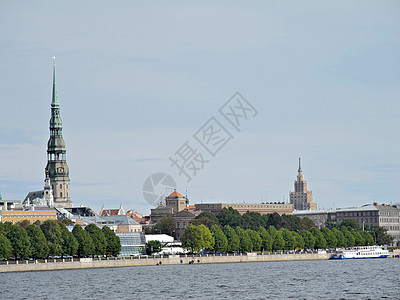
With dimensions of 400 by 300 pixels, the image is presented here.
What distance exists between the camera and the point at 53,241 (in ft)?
426

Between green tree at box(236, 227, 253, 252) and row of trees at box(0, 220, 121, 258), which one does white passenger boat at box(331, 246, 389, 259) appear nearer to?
green tree at box(236, 227, 253, 252)

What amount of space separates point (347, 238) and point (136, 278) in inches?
3834

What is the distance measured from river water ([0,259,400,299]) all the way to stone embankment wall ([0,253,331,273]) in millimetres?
3999

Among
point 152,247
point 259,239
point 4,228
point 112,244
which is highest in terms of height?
point 4,228

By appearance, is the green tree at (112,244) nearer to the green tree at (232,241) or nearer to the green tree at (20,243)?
the green tree at (20,243)

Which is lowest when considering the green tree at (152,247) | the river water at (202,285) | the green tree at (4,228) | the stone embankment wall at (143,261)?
the river water at (202,285)

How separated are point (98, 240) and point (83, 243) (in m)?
4.70

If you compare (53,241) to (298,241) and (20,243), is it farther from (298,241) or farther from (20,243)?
(298,241)

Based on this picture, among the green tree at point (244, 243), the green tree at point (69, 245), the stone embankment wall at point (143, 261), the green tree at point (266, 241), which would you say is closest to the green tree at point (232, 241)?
the green tree at point (244, 243)

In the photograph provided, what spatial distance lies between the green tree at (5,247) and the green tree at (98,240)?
1923 cm

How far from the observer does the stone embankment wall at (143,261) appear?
11862 cm

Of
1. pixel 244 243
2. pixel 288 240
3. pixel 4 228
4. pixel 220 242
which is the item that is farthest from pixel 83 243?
pixel 288 240

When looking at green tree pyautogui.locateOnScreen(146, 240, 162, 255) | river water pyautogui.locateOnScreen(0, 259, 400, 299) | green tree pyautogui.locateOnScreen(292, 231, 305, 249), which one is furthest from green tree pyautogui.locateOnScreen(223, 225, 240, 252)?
river water pyautogui.locateOnScreen(0, 259, 400, 299)

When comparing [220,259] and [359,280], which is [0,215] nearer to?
[220,259]
